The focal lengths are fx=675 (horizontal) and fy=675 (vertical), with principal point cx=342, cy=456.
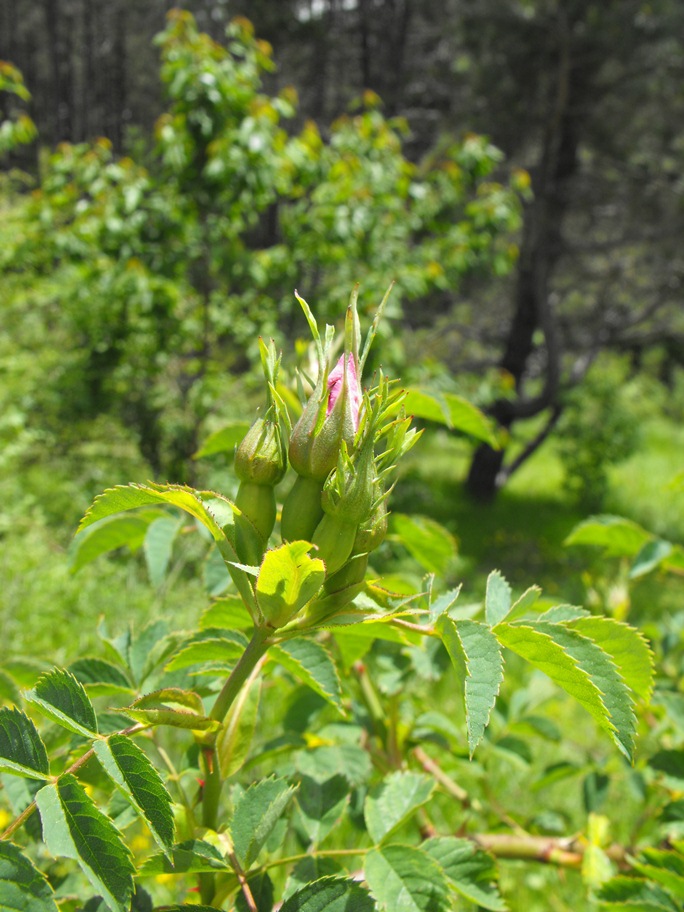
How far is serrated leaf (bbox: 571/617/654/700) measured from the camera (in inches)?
16.6

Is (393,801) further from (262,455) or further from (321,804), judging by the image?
(262,455)

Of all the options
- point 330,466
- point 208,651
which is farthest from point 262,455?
point 208,651

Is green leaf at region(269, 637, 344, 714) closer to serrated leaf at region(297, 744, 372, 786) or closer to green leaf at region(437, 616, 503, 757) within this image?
green leaf at region(437, 616, 503, 757)

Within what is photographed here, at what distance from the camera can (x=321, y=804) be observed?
1.82 ft

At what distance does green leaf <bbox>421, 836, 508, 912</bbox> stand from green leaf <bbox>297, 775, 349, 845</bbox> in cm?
7

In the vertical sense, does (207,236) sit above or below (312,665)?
above

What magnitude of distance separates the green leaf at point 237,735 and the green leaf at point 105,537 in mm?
246

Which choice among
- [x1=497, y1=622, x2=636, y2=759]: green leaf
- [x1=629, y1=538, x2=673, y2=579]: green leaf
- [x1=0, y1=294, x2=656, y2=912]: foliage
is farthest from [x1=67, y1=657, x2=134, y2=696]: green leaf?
[x1=629, y1=538, x2=673, y2=579]: green leaf

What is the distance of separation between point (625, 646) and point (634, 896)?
28 cm

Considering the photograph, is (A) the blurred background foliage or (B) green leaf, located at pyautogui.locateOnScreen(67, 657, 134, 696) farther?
(A) the blurred background foliage

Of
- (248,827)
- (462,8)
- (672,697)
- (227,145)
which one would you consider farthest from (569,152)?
(248,827)

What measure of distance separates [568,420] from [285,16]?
7069 millimetres

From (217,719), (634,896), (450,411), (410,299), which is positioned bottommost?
(634,896)

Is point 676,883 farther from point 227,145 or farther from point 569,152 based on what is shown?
point 569,152
